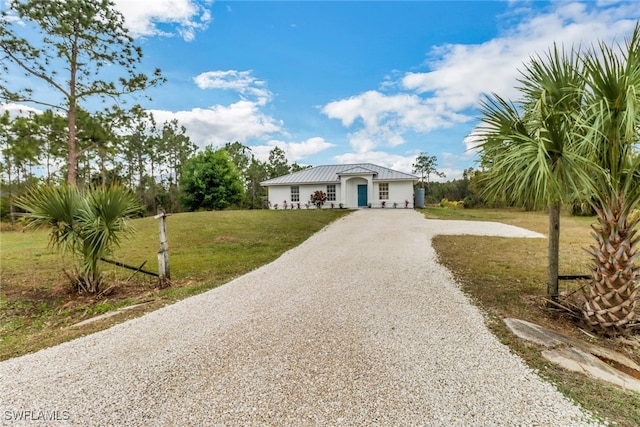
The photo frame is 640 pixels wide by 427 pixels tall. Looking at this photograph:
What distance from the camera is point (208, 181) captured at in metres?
27.1

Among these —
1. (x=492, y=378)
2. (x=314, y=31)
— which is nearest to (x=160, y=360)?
(x=492, y=378)

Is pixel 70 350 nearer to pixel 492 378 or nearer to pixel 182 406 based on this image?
pixel 182 406

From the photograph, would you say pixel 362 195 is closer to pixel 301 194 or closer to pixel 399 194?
pixel 399 194

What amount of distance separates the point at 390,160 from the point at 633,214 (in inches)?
1214

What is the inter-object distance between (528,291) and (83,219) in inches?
336

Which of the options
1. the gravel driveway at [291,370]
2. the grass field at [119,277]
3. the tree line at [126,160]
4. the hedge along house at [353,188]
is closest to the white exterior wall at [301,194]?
the hedge along house at [353,188]

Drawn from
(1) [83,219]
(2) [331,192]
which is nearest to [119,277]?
(1) [83,219]

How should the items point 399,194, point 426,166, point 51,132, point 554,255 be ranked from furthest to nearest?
point 426,166 → point 399,194 → point 51,132 → point 554,255

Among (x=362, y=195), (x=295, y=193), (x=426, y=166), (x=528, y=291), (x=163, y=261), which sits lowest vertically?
(x=528, y=291)

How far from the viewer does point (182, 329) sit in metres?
3.97

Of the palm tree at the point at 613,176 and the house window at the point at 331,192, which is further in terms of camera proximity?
the house window at the point at 331,192

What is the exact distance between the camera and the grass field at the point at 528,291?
2477 millimetres

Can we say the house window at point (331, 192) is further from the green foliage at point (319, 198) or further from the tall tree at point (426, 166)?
the tall tree at point (426, 166)

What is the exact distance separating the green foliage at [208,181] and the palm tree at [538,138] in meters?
25.7
